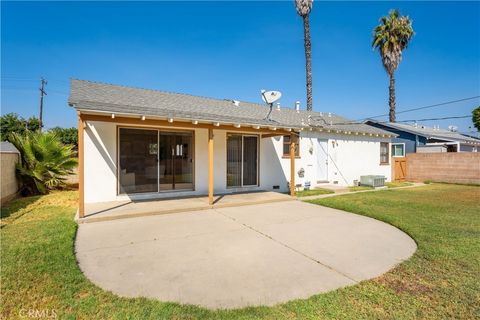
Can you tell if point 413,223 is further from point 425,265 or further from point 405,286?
point 405,286

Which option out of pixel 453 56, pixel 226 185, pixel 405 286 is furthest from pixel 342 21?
pixel 405 286

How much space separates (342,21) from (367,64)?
7.82 meters

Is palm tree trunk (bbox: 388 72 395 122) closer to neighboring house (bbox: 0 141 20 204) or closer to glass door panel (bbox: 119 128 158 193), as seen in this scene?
glass door panel (bbox: 119 128 158 193)

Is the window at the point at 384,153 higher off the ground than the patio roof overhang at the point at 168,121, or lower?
lower

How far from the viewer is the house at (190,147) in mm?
7316

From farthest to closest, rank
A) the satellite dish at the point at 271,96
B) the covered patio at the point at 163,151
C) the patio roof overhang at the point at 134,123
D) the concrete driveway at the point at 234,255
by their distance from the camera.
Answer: the satellite dish at the point at 271,96 < the covered patio at the point at 163,151 < the patio roof overhang at the point at 134,123 < the concrete driveway at the point at 234,255

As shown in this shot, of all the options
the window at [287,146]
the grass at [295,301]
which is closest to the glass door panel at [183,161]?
the grass at [295,301]

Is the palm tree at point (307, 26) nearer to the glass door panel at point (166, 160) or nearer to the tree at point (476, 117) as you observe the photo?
the glass door panel at point (166, 160)

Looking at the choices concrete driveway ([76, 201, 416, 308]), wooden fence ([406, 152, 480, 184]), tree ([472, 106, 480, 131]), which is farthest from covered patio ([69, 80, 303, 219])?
tree ([472, 106, 480, 131])

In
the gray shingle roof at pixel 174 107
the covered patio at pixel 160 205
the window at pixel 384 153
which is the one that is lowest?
the covered patio at pixel 160 205

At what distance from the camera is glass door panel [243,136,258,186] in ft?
34.3

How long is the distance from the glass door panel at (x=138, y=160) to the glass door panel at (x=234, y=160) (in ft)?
9.48

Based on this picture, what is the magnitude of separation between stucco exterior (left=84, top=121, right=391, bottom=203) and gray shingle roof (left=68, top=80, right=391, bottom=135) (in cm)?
83

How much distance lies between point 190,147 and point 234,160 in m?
1.96
